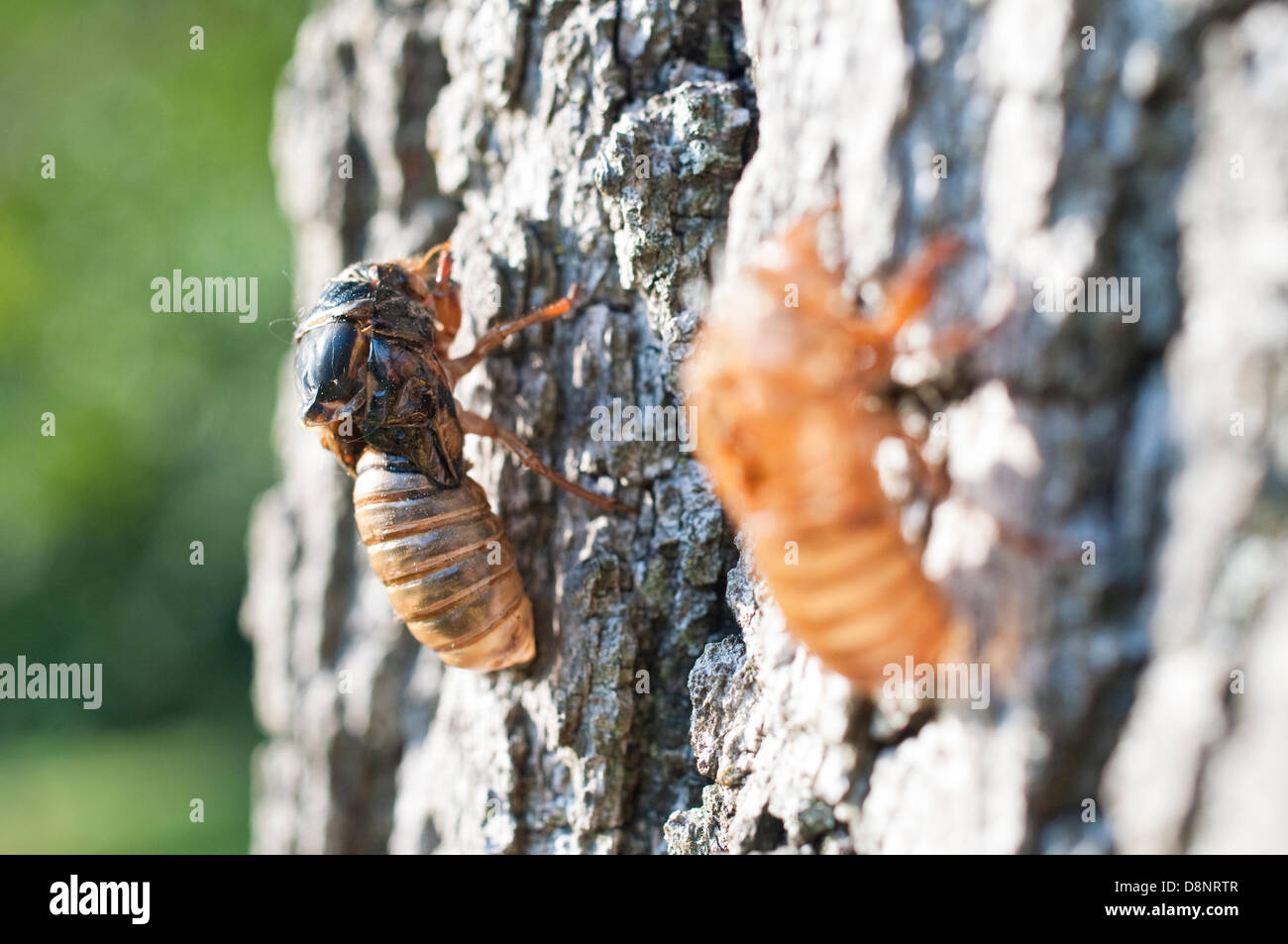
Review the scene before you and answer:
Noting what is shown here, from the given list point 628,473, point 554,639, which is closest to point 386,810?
point 554,639

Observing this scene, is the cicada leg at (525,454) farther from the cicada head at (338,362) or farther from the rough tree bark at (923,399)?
the cicada head at (338,362)

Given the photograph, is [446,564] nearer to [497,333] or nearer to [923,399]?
[497,333]

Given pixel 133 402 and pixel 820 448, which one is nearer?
pixel 820 448

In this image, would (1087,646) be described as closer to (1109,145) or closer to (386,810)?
(1109,145)

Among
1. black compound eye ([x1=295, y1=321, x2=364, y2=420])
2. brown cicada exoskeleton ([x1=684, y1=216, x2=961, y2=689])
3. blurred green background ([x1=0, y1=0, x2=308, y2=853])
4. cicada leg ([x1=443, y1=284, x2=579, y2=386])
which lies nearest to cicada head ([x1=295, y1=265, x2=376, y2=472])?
black compound eye ([x1=295, y1=321, x2=364, y2=420])

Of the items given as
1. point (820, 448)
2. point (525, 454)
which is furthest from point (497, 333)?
point (820, 448)

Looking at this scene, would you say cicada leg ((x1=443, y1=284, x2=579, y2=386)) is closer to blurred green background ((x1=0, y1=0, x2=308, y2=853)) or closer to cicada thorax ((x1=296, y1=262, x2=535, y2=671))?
cicada thorax ((x1=296, y1=262, x2=535, y2=671))
